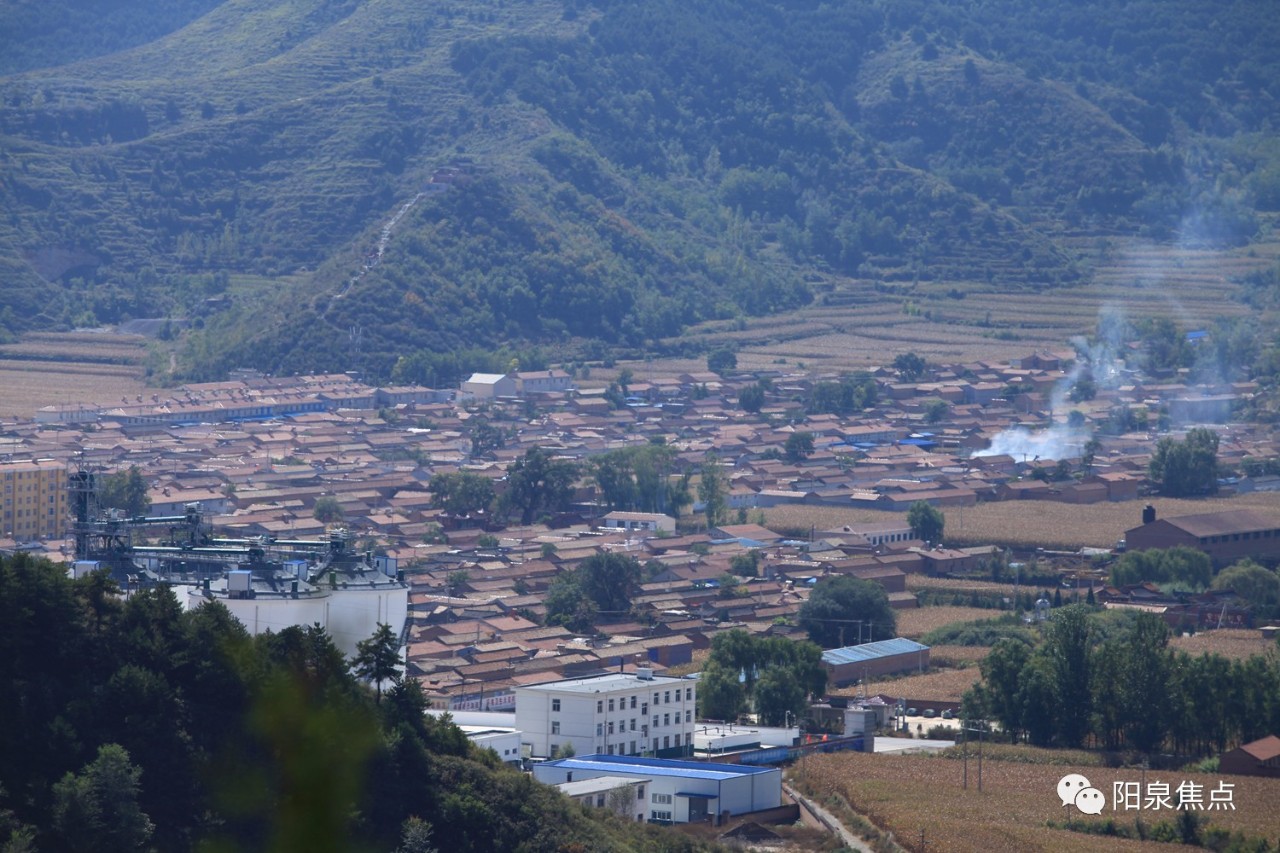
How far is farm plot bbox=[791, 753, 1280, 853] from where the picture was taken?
1054 inches

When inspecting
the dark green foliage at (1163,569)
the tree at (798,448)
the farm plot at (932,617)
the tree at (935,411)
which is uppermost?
the tree at (935,411)

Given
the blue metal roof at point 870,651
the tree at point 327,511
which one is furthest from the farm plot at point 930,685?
the tree at point 327,511

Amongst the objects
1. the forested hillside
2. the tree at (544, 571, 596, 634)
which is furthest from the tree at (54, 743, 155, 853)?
the forested hillside

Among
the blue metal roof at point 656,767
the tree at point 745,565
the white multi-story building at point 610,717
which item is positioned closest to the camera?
the blue metal roof at point 656,767

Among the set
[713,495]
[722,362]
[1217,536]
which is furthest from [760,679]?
[722,362]

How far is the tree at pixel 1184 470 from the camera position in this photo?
57.6m

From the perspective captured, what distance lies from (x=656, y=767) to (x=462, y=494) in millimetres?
24939

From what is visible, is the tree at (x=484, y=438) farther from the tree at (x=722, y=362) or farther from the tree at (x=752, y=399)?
the tree at (x=722, y=362)

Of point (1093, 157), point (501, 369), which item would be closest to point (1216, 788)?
point (501, 369)

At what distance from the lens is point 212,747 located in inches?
851

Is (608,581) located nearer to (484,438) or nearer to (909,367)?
(484,438)

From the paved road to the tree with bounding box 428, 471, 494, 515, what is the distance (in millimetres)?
23952

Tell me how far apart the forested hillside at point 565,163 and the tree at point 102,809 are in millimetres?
52014

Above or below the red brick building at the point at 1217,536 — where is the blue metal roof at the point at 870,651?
below
